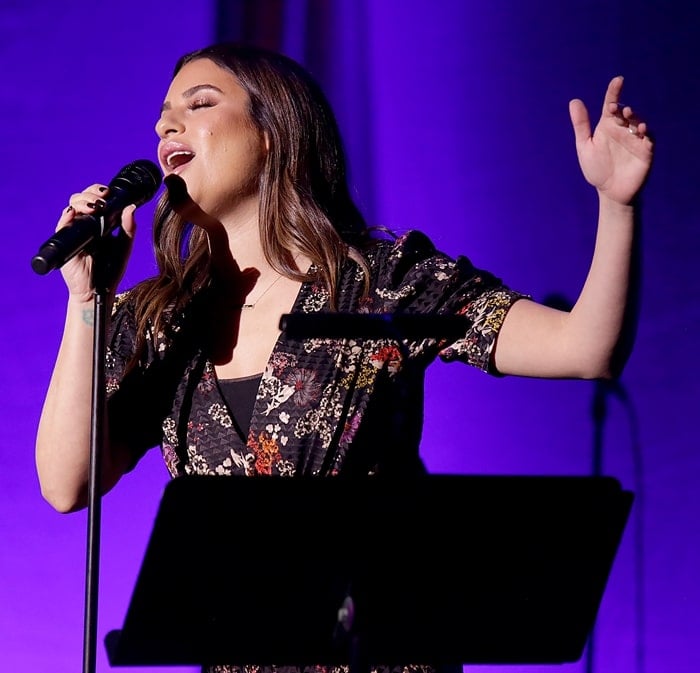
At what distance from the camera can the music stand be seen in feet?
3.78

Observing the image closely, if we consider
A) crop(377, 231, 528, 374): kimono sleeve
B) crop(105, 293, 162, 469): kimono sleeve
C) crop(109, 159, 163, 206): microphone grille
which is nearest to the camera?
crop(109, 159, 163, 206): microphone grille

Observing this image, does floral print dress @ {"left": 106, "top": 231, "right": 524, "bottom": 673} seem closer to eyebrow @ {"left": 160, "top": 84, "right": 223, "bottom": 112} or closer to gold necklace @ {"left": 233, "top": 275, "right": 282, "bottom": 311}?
gold necklace @ {"left": 233, "top": 275, "right": 282, "bottom": 311}

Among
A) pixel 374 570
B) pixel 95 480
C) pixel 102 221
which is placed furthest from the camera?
pixel 102 221

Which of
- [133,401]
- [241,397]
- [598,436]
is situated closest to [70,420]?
[133,401]

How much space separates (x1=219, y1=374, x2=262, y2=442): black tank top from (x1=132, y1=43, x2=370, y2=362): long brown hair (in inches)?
8.1

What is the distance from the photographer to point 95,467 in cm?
140

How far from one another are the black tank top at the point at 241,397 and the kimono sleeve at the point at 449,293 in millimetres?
253

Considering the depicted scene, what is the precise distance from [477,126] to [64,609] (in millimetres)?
1371

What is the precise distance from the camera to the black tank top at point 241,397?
1.78 m

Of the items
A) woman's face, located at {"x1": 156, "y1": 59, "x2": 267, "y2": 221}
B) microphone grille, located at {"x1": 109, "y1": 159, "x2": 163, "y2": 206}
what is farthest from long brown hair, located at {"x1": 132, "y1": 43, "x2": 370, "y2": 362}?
microphone grille, located at {"x1": 109, "y1": 159, "x2": 163, "y2": 206}

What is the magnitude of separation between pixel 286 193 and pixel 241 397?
0.40 metres

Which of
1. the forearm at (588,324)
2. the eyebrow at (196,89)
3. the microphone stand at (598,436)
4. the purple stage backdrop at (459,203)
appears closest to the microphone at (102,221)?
the eyebrow at (196,89)

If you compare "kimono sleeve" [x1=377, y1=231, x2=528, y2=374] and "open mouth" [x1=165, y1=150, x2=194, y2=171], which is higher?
"open mouth" [x1=165, y1=150, x2=194, y2=171]

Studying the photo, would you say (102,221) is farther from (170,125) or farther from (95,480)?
(170,125)
